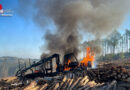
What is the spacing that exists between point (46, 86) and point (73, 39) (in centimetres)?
1231

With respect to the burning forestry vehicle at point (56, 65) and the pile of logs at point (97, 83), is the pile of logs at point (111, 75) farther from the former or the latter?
the burning forestry vehicle at point (56, 65)

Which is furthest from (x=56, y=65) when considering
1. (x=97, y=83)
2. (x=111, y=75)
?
(x=111, y=75)

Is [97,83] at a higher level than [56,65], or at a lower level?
lower

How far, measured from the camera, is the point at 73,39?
2072cm

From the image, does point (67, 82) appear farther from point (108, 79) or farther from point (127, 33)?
point (127, 33)

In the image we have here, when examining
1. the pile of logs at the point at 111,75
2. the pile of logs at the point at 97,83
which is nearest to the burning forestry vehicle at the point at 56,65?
the pile of logs at the point at 111,75

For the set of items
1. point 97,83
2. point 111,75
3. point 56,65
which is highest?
point 56,65

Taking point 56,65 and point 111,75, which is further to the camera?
point 56,65

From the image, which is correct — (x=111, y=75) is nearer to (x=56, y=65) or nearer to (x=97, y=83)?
(x=97, y=83)

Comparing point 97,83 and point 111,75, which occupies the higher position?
point 111,75

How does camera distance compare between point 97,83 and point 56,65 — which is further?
point 56,65

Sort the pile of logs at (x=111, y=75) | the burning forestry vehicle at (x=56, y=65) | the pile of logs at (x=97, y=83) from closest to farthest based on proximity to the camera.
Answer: the pile of logs at (x=97, y=83) → the pile of logs at (x=111, y=75) → the burning forestry vehicle at (x=56, y=65)

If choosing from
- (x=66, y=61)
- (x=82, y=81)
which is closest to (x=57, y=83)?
(x=82, y=81)

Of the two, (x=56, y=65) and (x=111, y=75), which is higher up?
Result: (x=56, y=65)
